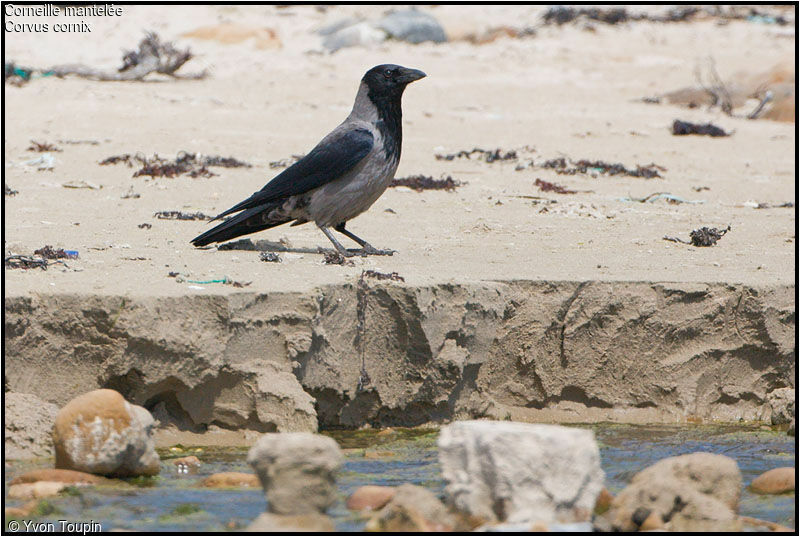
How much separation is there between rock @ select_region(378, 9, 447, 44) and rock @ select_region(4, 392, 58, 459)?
13.7 metres

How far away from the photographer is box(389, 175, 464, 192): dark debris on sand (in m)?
9.84

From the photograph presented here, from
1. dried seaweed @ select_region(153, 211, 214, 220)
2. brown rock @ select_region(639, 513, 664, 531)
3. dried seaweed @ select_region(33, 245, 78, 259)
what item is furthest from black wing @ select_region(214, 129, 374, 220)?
brown rock @ select_region(639, 513, 664, 531)

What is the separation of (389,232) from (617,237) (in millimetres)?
1602

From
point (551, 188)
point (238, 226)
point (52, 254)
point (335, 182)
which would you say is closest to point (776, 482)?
point (335, 182)

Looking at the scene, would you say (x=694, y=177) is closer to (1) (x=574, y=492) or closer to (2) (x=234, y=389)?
(2) (x=234, y=389)

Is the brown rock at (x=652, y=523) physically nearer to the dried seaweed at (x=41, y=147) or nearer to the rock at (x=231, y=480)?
the rock at (x=231, y=480)

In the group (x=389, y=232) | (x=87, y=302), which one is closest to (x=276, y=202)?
(x=389, y=232)

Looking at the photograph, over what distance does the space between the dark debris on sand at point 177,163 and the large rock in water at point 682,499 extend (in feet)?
21.2

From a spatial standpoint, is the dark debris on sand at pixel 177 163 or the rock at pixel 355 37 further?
the rock at pixel 355 37

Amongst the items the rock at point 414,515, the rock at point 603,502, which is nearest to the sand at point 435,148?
the rock at point 414,515

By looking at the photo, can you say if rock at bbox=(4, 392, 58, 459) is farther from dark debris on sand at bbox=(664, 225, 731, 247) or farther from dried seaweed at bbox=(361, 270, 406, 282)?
dark debris on sand at bbox=(664, 225, 731, 247)

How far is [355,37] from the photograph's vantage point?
58.6ft

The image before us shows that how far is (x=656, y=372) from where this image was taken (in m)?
6.38

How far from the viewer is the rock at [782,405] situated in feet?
20.0
